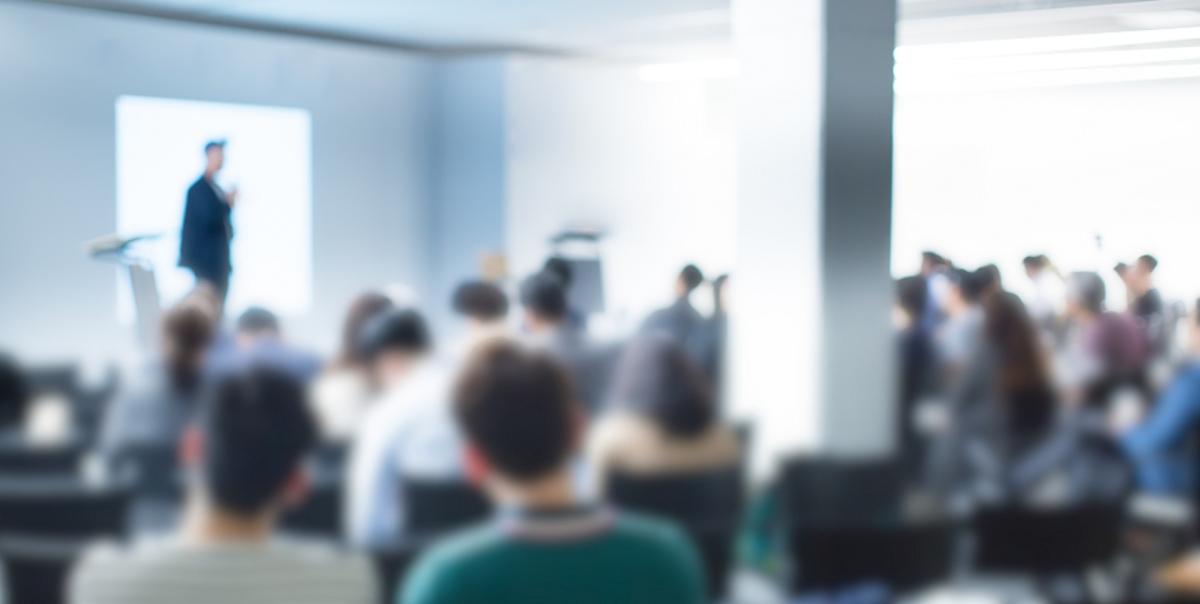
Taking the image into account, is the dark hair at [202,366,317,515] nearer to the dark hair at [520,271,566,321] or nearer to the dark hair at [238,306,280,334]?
the dark hair at [238,306,280,334]

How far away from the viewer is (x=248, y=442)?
8.32 feet

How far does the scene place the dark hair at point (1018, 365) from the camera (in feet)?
14.7

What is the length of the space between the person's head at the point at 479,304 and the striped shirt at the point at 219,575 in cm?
245

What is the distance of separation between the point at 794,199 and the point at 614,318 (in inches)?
222

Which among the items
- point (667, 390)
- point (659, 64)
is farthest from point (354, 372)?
point (659, 64)

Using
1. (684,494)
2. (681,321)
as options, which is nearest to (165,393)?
(684,494)

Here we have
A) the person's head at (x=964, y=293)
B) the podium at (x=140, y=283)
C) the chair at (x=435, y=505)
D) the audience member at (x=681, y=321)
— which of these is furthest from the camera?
the podium at (x=140, y=283)

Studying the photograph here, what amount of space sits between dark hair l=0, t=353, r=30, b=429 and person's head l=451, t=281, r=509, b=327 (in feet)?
4.82

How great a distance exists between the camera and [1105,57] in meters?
13.0

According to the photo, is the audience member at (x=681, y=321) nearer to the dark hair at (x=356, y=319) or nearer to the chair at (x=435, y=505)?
the dark hair at (x=356, y=319)

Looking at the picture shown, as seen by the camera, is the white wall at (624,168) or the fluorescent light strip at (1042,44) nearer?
the fluorescent light strip at (1042,44)

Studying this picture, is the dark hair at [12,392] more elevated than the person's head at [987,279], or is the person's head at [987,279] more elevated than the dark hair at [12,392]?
the person's head at [987,279]

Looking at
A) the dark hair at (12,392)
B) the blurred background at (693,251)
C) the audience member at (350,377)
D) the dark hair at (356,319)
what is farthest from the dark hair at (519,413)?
the dark hair at (356,319)

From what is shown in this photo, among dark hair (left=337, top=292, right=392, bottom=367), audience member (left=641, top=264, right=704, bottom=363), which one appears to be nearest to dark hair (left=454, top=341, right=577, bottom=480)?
dark hair (left=337, top=292, right=392, bottom=367)
